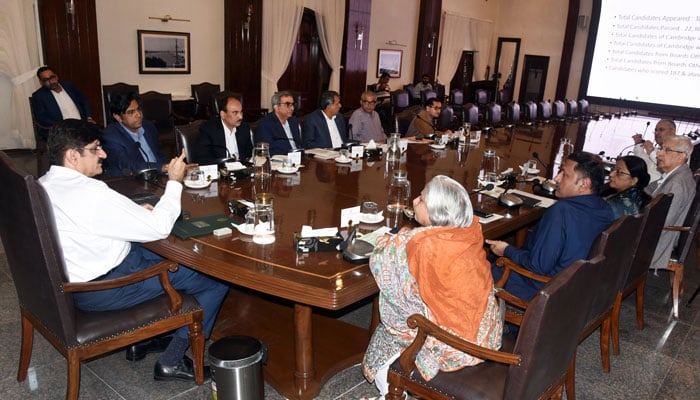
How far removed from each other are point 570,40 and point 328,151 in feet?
32.1

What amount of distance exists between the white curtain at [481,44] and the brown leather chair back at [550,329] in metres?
11.4

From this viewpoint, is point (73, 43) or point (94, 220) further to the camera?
point (73, 43)

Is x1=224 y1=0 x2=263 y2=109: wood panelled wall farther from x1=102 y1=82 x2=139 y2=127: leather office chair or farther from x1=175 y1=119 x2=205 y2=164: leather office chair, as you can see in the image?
x1=175 y1=119 x2=205 y2=164: leather office chair

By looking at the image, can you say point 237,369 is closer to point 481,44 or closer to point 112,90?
point 112,90

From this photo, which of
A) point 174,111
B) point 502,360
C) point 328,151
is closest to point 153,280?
point 502,360

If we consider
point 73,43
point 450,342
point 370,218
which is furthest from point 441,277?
point 73,43

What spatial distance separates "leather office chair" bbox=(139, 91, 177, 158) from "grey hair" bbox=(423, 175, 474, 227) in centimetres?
464

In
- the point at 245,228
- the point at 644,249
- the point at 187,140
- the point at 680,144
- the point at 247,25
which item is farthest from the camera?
the point at 247,25

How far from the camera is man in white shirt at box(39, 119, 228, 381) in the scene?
1.98 m

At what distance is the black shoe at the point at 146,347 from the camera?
2.56m

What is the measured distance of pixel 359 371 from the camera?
260cm

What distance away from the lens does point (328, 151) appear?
4.14m

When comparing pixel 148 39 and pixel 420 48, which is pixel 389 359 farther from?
pixel 420 48

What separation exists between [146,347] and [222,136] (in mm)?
1803
